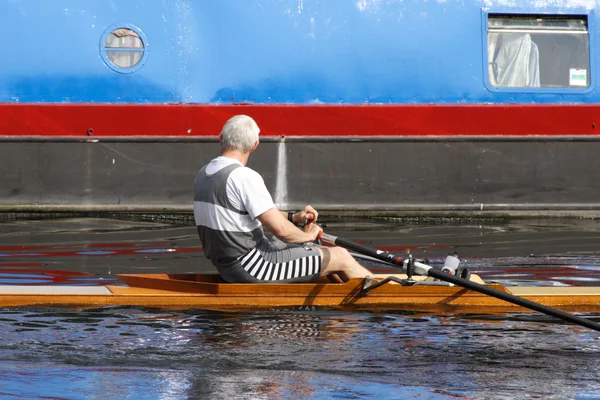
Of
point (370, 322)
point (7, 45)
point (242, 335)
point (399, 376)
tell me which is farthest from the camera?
point (7, 45)

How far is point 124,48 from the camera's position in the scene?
11586mm

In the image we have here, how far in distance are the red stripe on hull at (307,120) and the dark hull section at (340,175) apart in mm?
113

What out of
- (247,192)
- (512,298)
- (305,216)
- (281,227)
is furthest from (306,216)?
(512,298)

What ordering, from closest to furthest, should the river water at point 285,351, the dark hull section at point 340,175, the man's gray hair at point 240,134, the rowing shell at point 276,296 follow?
the river water at point 285,351
the man's gray hair at point 240,134
the rowing shell at point 276,296
the dark hull section at point 340,175

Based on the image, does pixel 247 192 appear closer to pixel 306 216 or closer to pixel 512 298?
pixel 306 216

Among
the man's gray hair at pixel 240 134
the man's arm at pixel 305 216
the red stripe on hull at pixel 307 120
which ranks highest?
the red stripe on hull at pixel 307 120

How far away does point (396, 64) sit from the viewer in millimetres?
11758

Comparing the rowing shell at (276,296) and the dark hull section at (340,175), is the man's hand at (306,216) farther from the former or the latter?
the dark hull section at (340,175)

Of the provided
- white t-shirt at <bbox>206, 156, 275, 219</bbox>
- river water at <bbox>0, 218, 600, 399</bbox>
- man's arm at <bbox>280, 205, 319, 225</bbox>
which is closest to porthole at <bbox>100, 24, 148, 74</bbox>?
river water at <bbox>0, 218, 600, 399</bbox>

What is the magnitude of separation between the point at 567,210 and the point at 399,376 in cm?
701

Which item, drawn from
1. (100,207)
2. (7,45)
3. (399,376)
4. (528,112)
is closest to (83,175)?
(100,207)

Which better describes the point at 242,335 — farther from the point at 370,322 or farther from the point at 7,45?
the point at 7,45

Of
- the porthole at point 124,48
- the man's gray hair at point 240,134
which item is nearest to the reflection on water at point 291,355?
the man's gray hair at point 240,134

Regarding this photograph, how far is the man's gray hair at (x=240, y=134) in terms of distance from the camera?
704 cm
